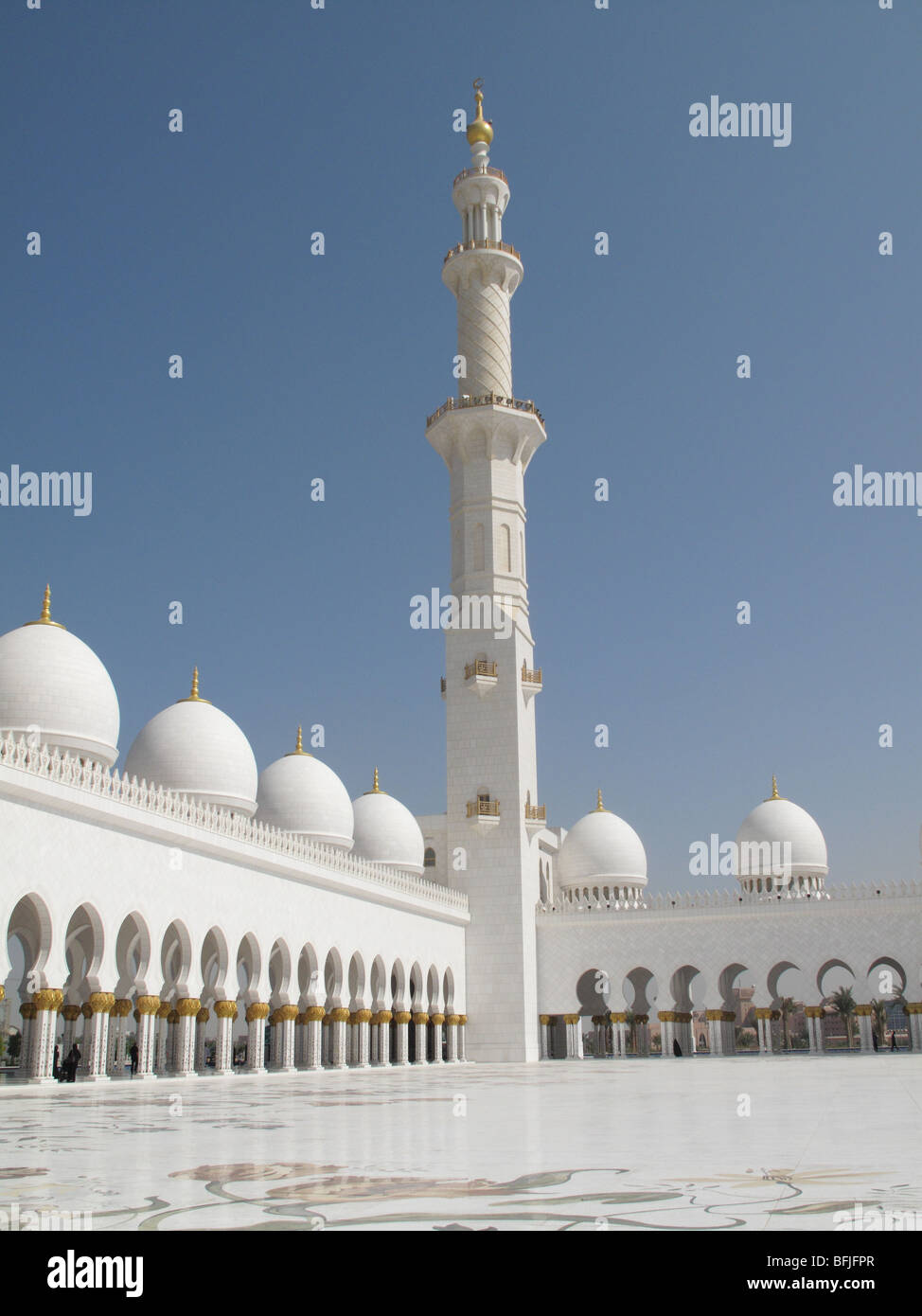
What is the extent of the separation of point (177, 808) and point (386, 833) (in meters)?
14.1

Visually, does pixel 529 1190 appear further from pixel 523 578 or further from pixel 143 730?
pixel 523 578

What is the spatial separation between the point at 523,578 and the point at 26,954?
54.5ft

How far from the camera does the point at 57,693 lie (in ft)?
71.1

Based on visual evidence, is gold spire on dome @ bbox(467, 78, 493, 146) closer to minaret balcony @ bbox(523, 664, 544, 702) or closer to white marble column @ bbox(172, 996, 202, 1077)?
minaret balcony @ bbox(523, 664, 544, 702)

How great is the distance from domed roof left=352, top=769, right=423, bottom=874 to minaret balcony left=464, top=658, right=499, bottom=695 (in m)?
4.56

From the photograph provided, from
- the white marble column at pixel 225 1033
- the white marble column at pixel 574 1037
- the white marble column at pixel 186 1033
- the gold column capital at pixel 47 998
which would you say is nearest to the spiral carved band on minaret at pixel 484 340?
the white marble column at pixel 574 1037

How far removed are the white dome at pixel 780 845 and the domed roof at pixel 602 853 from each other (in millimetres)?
3465

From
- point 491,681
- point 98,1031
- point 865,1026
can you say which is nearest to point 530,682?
point 491,681

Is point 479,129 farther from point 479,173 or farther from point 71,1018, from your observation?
point 71,1018

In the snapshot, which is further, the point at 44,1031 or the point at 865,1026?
the point at 865,1026

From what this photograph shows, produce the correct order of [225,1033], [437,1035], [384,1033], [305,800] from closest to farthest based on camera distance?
[225,1033] → [384,1033] → [305,800] → [437,1035]

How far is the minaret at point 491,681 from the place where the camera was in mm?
33500
